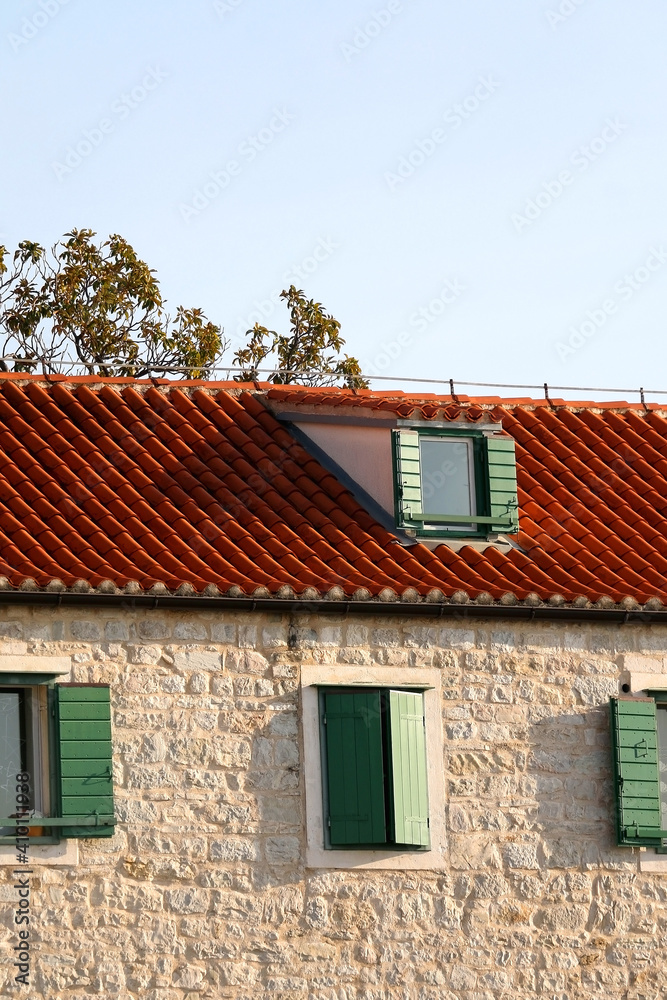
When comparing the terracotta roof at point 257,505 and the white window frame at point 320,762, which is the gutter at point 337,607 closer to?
the terracotta roof at point 257,505

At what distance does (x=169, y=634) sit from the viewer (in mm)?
14352

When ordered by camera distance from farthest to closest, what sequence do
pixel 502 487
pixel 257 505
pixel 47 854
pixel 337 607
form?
pixel 502 487 → pixel 257 505 → pixel 337 607 → pixel 47 854

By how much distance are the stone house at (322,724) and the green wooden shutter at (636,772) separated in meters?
0.02

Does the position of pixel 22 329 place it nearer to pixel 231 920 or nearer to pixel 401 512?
pixel 401 512

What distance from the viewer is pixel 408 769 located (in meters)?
14.5

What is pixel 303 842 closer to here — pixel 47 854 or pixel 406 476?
pixel 47 854

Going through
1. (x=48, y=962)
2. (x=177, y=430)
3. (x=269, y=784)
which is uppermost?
(x=177, y=430)

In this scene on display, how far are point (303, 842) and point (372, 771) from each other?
2.52ft

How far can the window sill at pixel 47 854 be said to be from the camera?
13.5m

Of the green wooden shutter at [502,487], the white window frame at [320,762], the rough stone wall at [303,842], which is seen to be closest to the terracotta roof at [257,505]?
the green wooden shutter at [502,487]

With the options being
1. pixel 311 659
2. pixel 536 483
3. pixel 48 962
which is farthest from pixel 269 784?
pixel 536 483

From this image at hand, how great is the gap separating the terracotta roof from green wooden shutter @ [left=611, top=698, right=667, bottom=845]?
934 millimetres

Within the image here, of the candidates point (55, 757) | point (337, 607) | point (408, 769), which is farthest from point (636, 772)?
point (55, 757)

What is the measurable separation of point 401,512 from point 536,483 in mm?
1961
